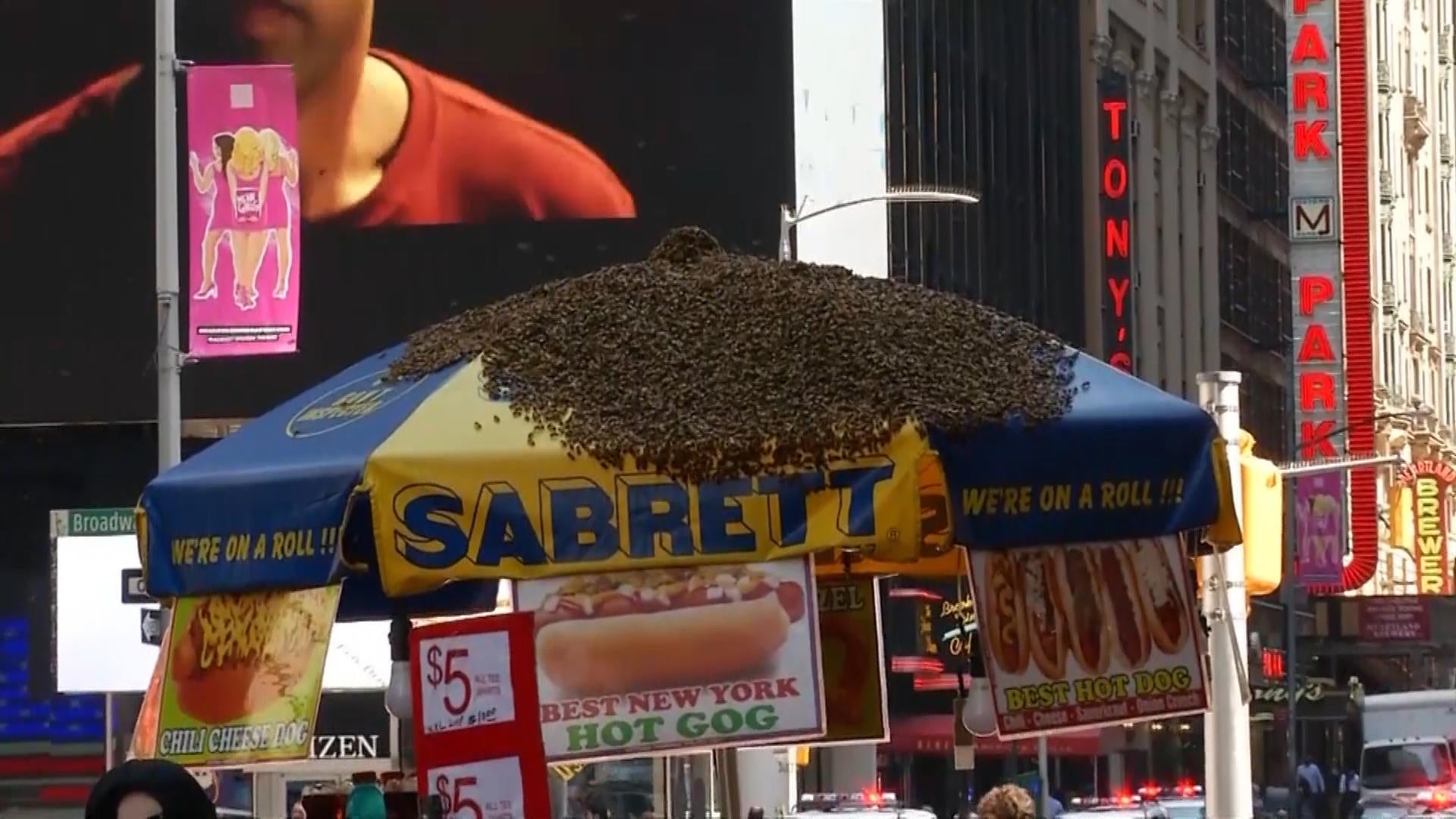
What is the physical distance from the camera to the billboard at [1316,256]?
224 feet

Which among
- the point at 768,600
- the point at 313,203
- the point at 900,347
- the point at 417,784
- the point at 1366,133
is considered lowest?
the point at 417,784

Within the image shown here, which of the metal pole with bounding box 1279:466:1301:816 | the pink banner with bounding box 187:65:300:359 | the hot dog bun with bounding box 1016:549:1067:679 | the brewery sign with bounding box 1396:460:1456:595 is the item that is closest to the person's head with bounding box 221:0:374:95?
the metal pole with bounding box 1279:466:1301:816

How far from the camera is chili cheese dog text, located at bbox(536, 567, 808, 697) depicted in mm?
7945

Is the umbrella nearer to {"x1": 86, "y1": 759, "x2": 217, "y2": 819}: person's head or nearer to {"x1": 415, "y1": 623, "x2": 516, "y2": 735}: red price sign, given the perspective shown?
{"x1": 415, "y1": 623, "x2": 516, "y2": 735}: red price sign

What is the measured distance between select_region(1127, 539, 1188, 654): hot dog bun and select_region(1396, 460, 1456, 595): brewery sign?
7666 cm

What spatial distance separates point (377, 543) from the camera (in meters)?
7.77

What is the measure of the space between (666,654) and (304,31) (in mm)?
38790

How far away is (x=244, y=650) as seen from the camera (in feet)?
27.7

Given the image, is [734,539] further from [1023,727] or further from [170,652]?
[170,652]

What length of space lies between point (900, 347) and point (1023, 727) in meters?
1.12

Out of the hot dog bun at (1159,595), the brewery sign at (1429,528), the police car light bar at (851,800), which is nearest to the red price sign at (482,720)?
the hot dog bun at (1159,595)

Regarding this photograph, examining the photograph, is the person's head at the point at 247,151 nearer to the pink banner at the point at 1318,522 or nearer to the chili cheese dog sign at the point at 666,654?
the chili cheese dog sign at the point at 666,654

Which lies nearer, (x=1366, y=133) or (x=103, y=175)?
(x=103, y=175)

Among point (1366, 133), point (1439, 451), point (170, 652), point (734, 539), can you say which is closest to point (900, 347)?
→ point (734, 539)
